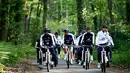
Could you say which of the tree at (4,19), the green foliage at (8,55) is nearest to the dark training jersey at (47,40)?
the green foliage at (8,55)

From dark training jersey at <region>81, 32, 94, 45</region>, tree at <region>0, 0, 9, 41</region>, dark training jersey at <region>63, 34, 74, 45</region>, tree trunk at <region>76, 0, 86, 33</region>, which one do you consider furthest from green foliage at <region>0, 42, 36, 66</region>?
tree trunk at <region>76, 0, 86, 33</region>

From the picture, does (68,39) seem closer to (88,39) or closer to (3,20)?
(88,39)

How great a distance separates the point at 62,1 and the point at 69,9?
3502 millimetres

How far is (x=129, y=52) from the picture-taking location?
2078 centimetres

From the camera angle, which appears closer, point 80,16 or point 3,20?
point 3,20

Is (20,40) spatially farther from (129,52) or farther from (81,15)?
(129,52)

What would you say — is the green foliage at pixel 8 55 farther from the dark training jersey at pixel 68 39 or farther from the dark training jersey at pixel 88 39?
the dark training jersey at pixel 88 39

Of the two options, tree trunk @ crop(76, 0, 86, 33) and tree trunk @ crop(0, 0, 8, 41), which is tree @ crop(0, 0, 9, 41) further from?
tree trunk @ crop(76, 0, 86, 33)

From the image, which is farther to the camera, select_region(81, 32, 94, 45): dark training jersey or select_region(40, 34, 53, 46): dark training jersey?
select_region(81, 32, 94, 45): dark training jersey

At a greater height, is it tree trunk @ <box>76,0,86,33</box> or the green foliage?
tree trunk @ <box>76,0,86,33</box>

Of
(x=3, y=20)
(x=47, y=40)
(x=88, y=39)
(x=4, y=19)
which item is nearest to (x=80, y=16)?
(x=4, y=19)

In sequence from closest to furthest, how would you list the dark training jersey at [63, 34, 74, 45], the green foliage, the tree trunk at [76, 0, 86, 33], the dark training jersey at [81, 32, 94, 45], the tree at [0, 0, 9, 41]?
the green foliage → the dark training jersey at [81, 32, 94, 45] → the dark training jersey at [63, 34, 74, 45] → the tree at [0, 0, 9, 41] → the tree trunk at [76, 0, 86, 33]

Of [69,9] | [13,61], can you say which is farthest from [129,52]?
[69,9]

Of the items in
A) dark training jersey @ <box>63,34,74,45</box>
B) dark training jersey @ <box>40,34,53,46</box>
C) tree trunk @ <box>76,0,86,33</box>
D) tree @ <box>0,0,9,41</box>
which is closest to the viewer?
dark training jersey @ <box>40,34,53,46</box>
